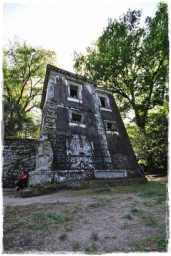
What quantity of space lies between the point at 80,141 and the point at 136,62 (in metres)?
12.6

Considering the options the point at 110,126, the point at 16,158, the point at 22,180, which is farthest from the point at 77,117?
the point at 22,180

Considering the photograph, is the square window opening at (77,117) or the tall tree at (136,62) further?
the tall tree at (136,62)

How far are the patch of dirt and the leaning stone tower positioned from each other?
3327 millimetres

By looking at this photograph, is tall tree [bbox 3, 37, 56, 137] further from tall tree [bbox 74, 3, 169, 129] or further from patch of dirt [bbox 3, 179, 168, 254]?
patch of dirt [bbox 3, 179, 168, 254]

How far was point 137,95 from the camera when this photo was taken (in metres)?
17.7

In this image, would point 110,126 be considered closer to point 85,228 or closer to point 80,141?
point 80,141

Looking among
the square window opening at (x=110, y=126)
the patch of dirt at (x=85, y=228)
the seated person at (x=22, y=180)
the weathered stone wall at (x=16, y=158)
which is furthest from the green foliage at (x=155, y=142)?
the seated person at (x=22, y=180)

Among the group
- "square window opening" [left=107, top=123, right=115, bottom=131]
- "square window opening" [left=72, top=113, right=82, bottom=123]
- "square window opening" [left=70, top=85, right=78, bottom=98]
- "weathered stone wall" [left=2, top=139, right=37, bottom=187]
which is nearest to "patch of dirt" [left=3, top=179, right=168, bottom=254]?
"weathered stone wall" [left=2, top=139, right=37, bottom=187]

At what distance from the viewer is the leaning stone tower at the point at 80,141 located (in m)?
8.15

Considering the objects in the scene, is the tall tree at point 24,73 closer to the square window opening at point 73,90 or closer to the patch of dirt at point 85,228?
the square window opening at point 73,90

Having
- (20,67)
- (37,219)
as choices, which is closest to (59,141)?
(37,219)

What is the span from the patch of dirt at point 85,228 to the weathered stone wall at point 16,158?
630cm

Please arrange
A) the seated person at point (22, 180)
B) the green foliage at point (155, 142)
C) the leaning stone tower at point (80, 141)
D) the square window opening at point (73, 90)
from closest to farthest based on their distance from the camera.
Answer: the leaning stone tower at point (80, 141), the seated person at point (22, 180), the green foliage at point (155, 142), the square window opening at point (73, 90)

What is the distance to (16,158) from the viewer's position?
434 inches
